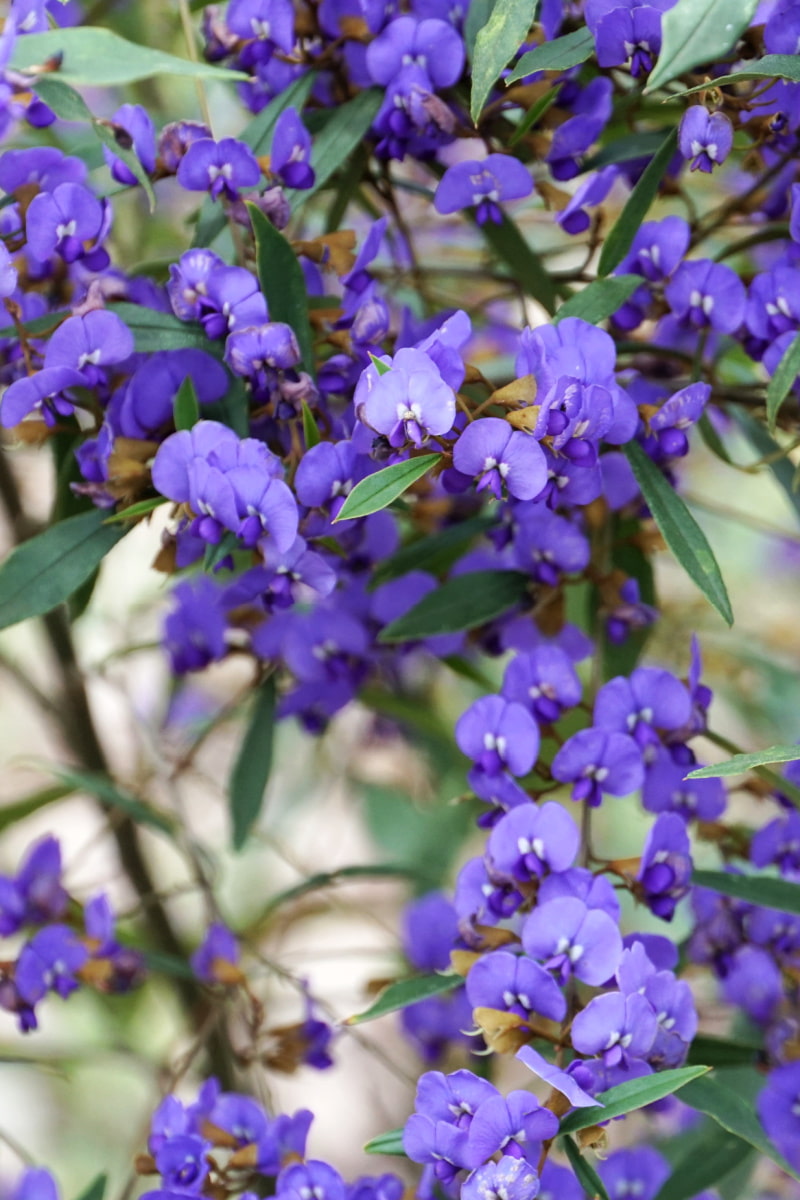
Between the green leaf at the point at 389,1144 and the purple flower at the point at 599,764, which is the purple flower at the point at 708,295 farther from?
the green leaf at the point at 389,1144

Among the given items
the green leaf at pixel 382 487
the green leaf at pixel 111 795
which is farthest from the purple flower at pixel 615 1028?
the green leaf at pixel 111 795

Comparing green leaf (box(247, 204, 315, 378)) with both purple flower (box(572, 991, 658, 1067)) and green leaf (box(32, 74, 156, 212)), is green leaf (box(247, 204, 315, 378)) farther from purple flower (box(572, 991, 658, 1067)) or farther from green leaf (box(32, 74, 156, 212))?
purple flower (box(572, 991, 658, 1067))

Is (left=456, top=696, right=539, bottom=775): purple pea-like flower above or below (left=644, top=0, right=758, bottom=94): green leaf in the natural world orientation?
below

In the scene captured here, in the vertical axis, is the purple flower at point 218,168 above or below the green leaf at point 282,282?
above

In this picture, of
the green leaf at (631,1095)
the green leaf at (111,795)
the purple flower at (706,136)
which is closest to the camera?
the green leaf at (631,1095)

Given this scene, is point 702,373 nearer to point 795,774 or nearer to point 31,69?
point 795,774

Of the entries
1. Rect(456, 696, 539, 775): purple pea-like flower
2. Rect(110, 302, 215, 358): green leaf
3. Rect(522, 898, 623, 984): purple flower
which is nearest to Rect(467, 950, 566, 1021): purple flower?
Rect(522, 898, 623, 984): purple flower
